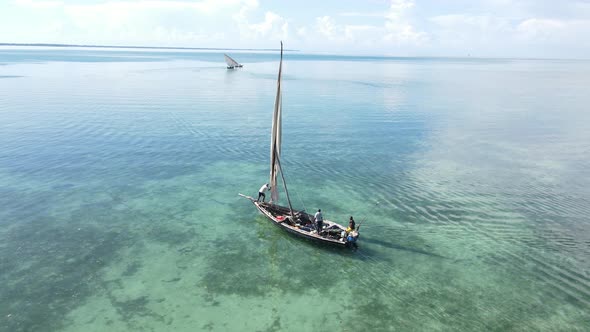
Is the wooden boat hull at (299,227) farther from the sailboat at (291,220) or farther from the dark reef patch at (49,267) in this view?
the dark reef patch at (49,267)

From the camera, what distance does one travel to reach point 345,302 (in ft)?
76.4

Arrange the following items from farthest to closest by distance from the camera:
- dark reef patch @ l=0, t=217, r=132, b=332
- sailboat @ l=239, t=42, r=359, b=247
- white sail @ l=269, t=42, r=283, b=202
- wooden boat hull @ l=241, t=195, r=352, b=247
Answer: white sail @ l=269, t=42, r=283, b=202 → wooden boat hull @ l=241, t=195, r=352, b=247 → sailboat @ l=239, t=42, r=359, b=247 → dark reef patch @ l=0, t=217, r=132, b=332

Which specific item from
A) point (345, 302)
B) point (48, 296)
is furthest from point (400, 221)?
point (48, 296)

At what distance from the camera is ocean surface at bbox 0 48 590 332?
73.5ft

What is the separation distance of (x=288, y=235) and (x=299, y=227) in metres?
1.28

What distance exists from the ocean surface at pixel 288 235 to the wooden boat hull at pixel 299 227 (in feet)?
2.87

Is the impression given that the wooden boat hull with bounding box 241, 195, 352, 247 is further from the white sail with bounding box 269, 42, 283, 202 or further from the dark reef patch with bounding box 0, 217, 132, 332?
the dark reef patch with bounding box 0, 217, 132, 332

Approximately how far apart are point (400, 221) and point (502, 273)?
28.3ft

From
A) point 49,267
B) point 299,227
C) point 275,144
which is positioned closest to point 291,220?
point 299,227

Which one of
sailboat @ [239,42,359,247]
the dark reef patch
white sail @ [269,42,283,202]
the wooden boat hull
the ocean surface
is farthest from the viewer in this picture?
white sail @ [269,42,283,202]

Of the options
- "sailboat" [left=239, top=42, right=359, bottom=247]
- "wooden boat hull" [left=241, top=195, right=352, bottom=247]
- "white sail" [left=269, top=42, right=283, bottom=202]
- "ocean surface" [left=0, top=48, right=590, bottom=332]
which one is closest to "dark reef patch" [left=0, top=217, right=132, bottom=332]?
"ocean surface" [left=0, top=48, right=590, bottom=332]

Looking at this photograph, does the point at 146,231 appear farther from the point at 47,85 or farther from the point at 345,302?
the point at 47,85

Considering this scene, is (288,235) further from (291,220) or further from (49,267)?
(49,267)

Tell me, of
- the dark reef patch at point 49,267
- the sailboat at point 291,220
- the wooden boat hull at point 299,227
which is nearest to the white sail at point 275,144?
the sailboat at point 291,220
